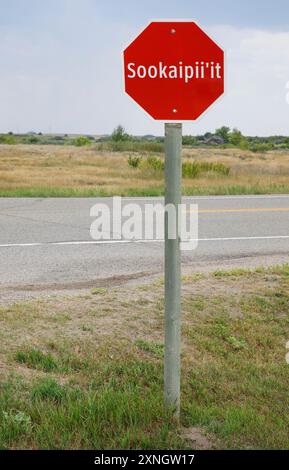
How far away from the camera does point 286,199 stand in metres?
15.3

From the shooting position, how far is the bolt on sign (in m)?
3.12

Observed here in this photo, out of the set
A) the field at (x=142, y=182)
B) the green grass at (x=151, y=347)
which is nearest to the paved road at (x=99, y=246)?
the green grass at (x=151, y=347)

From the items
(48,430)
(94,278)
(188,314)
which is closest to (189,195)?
(94,278)

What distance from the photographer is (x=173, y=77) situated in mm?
3154

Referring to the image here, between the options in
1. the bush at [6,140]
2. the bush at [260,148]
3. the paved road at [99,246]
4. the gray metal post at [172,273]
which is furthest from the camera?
the bush at [6,140]

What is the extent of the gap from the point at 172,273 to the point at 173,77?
1.03m

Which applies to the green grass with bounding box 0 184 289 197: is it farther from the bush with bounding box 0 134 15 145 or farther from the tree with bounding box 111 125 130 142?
the bush with bounding box 0 134 15 145

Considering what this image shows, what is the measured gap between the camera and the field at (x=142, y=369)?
3.31m

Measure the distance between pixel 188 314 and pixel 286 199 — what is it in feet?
35.1

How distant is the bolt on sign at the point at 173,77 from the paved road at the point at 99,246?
12.2 feet

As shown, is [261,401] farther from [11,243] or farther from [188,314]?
[11,243]

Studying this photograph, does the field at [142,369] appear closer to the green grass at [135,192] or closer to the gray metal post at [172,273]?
the gray metal post at [172,273]

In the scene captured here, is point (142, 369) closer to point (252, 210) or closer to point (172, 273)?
point (172, 273)

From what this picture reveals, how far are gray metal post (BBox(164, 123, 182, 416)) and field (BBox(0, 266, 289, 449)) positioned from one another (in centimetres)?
15
